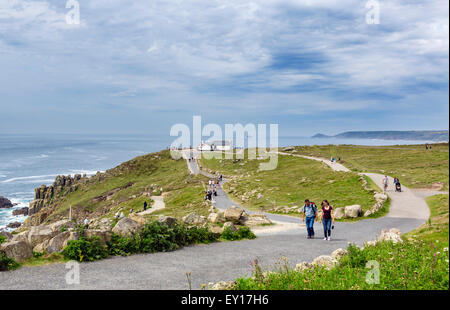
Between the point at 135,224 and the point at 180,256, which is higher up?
the point at 135,224

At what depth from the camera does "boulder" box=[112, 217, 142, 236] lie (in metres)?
13.8

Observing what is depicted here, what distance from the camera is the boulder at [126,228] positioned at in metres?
13.8

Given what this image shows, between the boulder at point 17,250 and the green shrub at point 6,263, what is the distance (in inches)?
12.6

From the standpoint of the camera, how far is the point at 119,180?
90.8 meters

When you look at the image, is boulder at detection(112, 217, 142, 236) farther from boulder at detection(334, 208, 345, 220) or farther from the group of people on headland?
boulder at detection(334, 208, 345, 220)

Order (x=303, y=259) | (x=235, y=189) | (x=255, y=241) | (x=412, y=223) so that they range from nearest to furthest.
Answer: (x=303, y=259) < (x=255, y=241) < (x=412, y=223) < (x=235, y=189)

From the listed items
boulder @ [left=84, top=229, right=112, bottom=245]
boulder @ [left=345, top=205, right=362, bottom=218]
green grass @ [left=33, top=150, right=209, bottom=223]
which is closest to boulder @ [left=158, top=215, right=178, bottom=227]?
boulder @ [left=84, top=229, right=112, bottom=245]

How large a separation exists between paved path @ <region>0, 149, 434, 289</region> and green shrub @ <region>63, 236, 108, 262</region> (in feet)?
1.39

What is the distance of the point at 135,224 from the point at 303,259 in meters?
7.23

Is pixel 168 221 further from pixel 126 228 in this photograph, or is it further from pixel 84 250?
pixel 84 250

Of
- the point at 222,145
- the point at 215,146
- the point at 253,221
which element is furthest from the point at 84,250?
the point at 222,145

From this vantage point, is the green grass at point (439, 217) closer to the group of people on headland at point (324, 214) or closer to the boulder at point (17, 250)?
the group of people on headland at point (324, 214)
